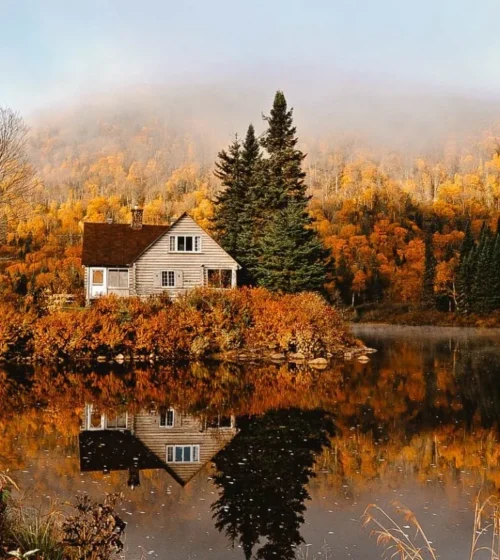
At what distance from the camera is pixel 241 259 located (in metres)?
49.2

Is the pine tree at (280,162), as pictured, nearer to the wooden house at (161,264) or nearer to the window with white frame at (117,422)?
the wooden house at (161,264)

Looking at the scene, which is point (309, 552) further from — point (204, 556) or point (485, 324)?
point (485, 324)

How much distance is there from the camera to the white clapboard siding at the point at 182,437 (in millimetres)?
14359

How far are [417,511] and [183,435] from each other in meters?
7.54

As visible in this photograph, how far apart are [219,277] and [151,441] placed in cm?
2835

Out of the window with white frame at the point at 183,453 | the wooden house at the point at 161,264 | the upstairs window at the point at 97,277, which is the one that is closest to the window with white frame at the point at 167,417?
the window with white frame at the point at 183,453

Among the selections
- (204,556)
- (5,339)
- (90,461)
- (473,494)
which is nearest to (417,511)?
(473,494)

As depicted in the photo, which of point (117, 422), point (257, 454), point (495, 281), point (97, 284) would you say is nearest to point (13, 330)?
point (97, 284)

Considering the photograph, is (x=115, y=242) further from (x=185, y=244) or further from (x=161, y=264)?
(x=185, y=244)

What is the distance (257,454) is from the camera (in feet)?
50.6

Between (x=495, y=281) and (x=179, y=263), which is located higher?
(x=179, y=263)

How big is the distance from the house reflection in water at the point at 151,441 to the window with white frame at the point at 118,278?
79.7 ft

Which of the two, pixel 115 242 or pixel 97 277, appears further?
pixel 115 242

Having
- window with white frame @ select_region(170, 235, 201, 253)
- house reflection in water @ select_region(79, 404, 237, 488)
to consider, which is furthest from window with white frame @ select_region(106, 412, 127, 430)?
window with white frame @ select_region(170, 235, 201, 253)
